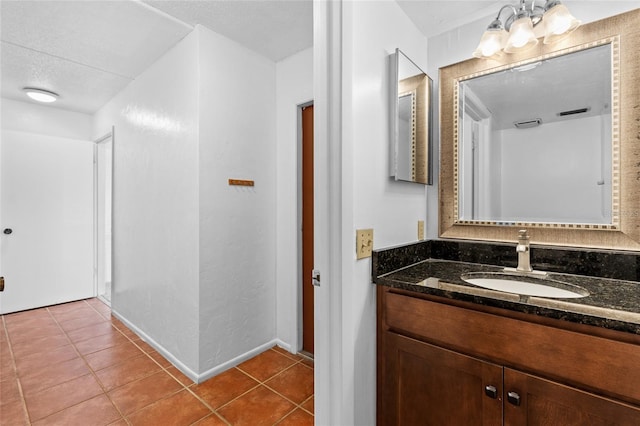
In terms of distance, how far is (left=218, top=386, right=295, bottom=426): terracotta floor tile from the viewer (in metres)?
1.64

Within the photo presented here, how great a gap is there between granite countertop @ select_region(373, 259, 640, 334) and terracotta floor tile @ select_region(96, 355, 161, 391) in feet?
6.19

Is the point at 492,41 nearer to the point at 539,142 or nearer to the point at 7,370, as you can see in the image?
the point at 539,142

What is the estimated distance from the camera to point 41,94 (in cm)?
305

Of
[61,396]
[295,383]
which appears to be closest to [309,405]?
[295,383]

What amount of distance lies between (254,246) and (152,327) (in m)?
1.14

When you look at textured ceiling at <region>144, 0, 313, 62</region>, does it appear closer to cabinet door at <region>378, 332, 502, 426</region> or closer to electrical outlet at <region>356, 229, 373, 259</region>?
electrical outlet at <region>356, 229, 373, 259</region>

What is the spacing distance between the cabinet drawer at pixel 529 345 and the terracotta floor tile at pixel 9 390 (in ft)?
7.84

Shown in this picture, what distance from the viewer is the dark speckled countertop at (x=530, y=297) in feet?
2.75

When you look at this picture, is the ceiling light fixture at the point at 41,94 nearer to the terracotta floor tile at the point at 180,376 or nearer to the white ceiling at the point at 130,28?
the white ceiling at the point at 130,28

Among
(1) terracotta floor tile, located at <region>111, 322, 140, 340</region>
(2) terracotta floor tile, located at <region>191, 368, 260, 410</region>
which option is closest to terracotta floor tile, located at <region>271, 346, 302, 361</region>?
(2) terracotta floor tile, located at <region>191, 368, 260, 410</region>

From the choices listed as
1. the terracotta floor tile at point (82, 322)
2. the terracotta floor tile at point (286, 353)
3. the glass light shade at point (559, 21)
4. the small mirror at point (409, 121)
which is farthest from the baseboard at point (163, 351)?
the glass light shade at point (559, 21)

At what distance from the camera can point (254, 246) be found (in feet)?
7.71

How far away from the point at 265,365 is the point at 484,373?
1.65 metres

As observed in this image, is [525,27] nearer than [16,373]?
Yes
